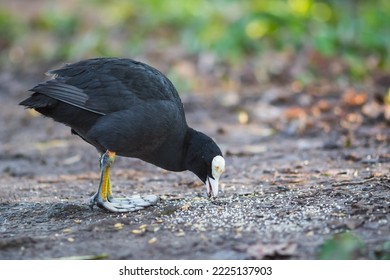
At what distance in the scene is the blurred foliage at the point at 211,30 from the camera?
12070mm

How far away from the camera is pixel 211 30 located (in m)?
13.2

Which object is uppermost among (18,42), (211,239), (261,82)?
(18,42)

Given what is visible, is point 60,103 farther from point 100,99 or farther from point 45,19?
point 45,19

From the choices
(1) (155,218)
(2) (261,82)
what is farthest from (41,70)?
(1) (155,218)

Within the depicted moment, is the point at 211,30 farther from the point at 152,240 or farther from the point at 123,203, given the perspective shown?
the point at 152,240

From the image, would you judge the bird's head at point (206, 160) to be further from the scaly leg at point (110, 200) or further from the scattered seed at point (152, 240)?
the scattered seed at point (152, 240)

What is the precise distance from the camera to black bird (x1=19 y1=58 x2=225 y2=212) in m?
5.73

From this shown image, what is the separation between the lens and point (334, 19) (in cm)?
1359

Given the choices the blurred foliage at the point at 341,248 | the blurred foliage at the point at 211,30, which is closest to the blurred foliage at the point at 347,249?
the blurred foliage at the point at 341,248

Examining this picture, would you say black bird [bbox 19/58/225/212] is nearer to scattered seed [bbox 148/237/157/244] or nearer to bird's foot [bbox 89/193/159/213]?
bird's foot [bbox 89/193/159/213]

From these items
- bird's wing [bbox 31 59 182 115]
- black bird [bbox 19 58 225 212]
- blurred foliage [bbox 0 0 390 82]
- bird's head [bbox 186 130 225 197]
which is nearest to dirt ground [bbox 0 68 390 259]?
bird's head [bbox 186 130 225 197]

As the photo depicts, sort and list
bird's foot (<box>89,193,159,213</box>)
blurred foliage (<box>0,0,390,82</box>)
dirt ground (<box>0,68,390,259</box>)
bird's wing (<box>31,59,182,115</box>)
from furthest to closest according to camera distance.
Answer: blurred foliage (<box>0,0,390,82</box>) < bird's wing (<box>31,59,182,115</box>) < bird's foot (<box>89,193,159,213</box>) < dirt ground (<box>0,68,390,259</box>)

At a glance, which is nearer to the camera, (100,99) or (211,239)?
(211,239)

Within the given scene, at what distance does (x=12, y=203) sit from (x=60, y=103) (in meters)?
0.96
